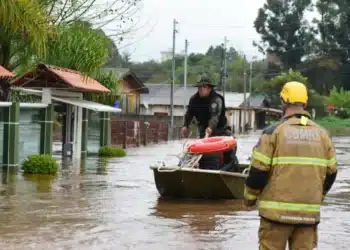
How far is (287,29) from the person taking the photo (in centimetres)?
9775

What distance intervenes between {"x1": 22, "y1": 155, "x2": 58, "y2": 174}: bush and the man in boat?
4.93m

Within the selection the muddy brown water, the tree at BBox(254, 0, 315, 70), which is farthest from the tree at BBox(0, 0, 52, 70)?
the tree at BBox(254, 0, 315, 70)

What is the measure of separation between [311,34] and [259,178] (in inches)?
3712

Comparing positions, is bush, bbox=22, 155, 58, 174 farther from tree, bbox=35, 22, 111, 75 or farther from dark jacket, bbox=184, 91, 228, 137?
dark jacket, bbox=184, 91, 228, 137

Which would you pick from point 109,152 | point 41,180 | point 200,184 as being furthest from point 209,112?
point 109,152

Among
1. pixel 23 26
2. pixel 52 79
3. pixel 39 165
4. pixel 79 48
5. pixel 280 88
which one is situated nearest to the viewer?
pixel 23 26

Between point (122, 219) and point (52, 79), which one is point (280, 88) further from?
point (122, 219)

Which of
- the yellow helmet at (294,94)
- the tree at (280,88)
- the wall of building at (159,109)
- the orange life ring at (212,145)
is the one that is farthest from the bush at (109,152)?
the tree at (280,88)

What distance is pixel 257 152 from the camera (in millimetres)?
5473

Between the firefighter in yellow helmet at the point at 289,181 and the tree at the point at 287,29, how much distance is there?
305 ft

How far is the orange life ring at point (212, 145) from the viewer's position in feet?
39.0

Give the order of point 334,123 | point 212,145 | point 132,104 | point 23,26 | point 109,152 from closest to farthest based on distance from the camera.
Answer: point 212,145
point 23,26
point 109,152
point 132,104
point 334,123

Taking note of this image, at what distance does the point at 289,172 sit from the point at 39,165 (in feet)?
39.0

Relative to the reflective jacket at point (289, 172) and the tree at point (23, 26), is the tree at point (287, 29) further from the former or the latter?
the reflective jacket at point (289, 172)
